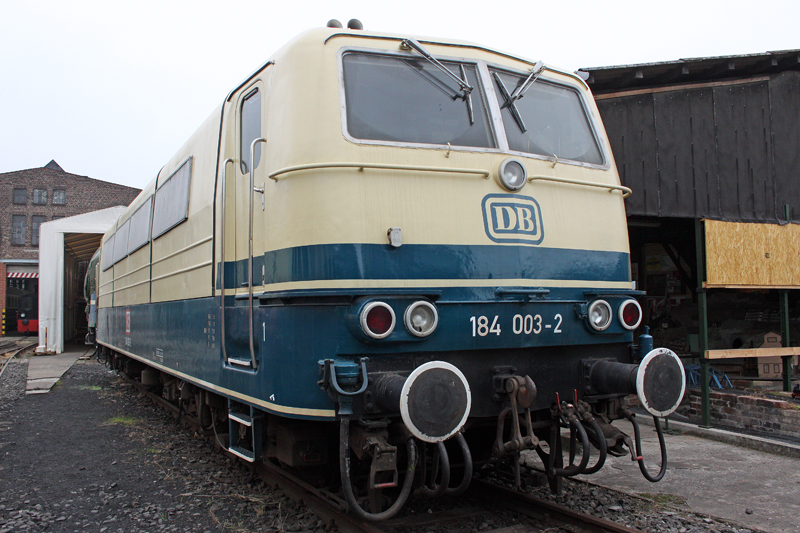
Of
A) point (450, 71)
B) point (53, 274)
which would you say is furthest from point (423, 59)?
point (53, 274)

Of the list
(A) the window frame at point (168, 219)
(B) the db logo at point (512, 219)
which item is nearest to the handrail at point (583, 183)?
(B) the db logo at point (512, 219)

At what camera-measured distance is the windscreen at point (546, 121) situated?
13.8 feet

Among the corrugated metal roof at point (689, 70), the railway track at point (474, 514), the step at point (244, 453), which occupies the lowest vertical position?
the railway track at point (474, 514)

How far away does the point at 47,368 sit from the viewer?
15734mm

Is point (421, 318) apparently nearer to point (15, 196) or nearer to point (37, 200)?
point (37, 200)

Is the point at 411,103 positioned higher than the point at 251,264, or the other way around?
the point at 411,103

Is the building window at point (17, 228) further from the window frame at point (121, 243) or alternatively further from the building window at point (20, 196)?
the window frame at point (121, 243)

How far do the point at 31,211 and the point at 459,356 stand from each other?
4380cm

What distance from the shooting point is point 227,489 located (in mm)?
5086

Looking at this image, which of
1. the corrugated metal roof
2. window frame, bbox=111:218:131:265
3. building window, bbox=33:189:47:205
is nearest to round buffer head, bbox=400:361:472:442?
the corrugated metal roof

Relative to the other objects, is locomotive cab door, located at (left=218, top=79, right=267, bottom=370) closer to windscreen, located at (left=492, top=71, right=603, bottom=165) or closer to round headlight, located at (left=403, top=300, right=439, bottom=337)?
round headlight, located at (left=403, top=300, right=439, bottom=337)

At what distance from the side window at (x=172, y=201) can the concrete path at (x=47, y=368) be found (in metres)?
6.43

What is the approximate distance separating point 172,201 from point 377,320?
3.77m

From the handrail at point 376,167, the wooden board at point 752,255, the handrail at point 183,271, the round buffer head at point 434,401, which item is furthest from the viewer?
the wooden board at point 752,255
